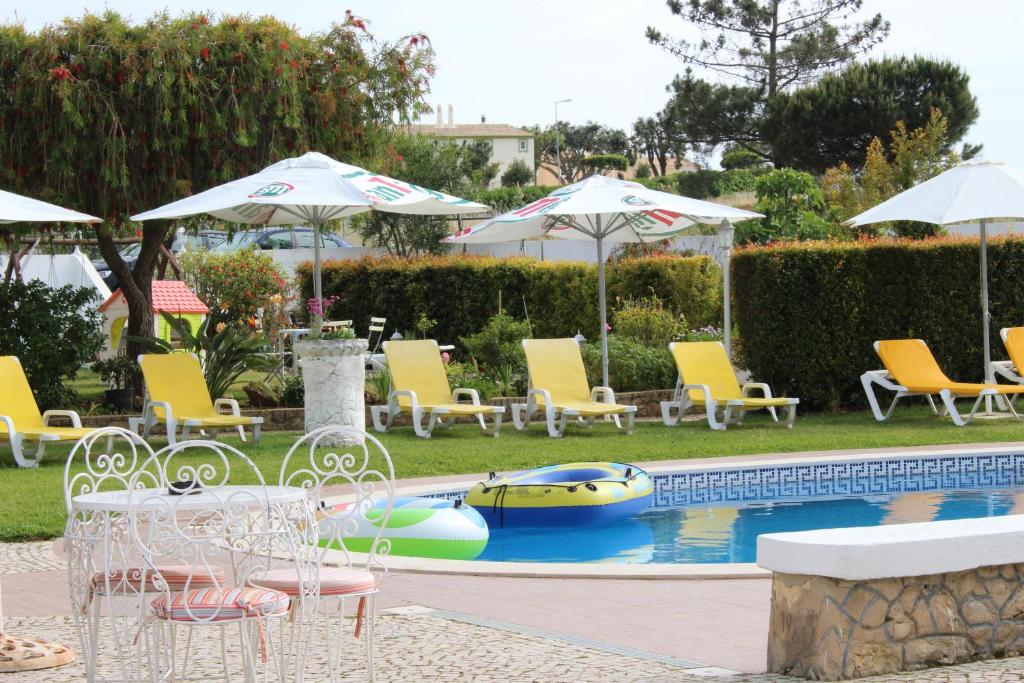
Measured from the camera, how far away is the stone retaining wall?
13.8m

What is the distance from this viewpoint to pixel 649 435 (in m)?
13.6

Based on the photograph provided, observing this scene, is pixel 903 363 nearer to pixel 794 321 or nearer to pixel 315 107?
pixel 794 321

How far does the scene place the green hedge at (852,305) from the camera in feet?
51.4

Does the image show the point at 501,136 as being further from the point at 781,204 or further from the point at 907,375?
the point at 907,375

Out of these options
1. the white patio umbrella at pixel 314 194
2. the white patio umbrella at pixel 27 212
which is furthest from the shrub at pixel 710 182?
the white patio umbrella at pixel 27 212

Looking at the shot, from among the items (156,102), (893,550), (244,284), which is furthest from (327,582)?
(244,284)

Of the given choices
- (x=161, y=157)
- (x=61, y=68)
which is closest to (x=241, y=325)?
(x=161, y=157)

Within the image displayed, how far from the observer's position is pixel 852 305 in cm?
1576

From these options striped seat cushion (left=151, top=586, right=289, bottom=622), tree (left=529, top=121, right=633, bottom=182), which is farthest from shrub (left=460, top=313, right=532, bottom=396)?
tree (left=529, top=121, right=633, bottom=182)

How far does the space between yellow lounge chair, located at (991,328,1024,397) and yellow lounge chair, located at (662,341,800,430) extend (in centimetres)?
247

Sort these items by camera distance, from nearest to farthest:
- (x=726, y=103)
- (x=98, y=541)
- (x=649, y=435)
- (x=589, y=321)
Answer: (x=98, y=541) → (x=649, y=435) → (x=589, y=321) → (x=726, y=103)

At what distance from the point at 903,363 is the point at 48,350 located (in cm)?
919

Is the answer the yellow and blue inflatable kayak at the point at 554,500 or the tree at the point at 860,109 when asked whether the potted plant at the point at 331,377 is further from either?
the tree at the point at 860,109

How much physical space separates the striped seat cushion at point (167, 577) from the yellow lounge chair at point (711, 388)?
387 inches
